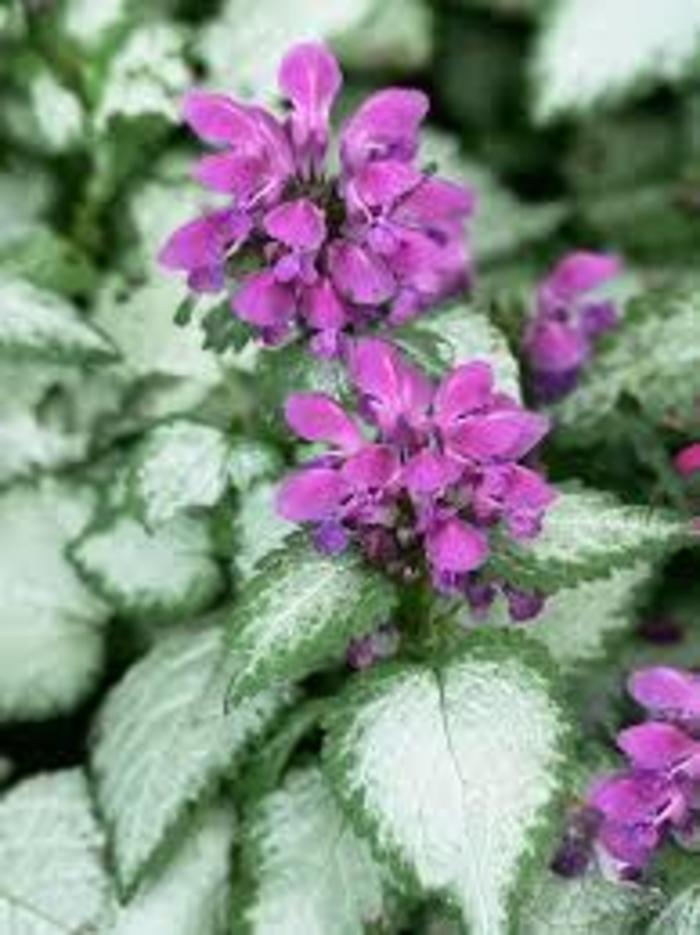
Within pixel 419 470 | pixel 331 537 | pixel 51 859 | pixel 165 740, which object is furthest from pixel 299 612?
pixel 51 859

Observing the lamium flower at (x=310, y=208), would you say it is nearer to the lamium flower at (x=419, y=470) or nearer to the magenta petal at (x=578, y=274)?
the lamium flower at (x=419, y=470)

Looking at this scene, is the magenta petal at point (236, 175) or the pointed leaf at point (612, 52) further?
the pointed leaf at point (612, 52)

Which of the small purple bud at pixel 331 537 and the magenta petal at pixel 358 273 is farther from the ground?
the magenta petal at pixel 358 273

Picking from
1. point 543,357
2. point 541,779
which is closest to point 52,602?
point 543,357

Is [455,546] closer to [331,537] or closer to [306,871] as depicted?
[331,537]

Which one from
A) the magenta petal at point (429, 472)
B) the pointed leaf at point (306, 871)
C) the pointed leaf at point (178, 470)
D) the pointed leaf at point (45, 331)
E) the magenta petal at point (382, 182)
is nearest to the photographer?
the magenta petal at point (429, 472)

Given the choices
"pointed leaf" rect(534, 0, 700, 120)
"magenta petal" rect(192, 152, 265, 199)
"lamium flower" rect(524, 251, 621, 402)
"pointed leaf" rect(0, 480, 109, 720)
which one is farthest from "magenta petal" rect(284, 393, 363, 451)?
"pointed leaf" rect(534, 0, 700, 120)

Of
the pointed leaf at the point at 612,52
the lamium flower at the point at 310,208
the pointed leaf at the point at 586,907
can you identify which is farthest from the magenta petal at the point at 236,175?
the pointed leaf at the point at 612,52
